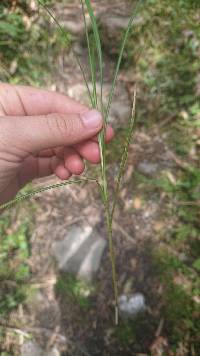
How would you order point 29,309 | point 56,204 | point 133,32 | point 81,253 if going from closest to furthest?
point 29,309 → point 81,253 → point 56,204 → point 133,32

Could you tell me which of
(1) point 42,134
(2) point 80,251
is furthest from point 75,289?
(1) point 42,134

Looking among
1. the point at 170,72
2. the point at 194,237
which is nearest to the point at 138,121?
the point at 170,72

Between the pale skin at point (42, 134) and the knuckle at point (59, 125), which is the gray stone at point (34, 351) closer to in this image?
the pale skin at point (42, 134)

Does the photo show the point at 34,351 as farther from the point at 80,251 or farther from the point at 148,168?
the point at 148,168

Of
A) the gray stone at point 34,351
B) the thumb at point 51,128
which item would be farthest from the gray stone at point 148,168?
the gray stone at point 34,351

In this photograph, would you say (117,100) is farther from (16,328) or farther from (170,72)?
(16,328)

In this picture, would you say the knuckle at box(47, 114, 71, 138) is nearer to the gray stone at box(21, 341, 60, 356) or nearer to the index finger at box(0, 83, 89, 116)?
the index finger at box(0, 83, 89, 116)

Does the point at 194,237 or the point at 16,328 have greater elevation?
the point at 194,237

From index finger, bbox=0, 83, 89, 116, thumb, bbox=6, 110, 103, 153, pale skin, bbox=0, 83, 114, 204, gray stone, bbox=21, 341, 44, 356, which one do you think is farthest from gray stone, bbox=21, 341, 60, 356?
index finger, bbox=0, 83, 89, 116
